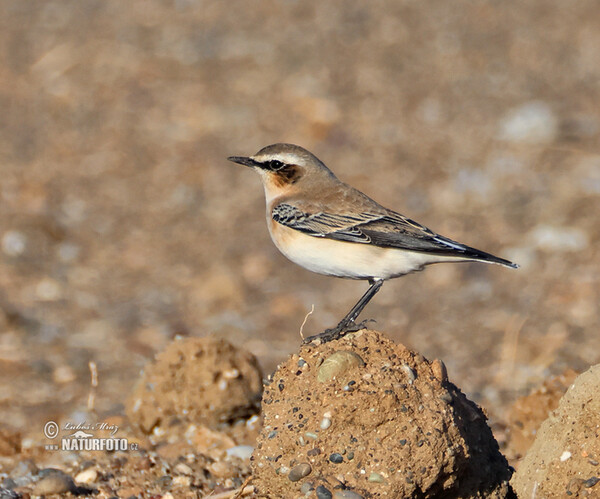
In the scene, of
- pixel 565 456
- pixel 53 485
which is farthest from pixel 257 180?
pixel 565 456

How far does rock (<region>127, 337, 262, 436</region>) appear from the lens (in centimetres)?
792

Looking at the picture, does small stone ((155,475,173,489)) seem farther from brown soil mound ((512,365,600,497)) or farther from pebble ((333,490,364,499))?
brown soil mound ((512,365,600,497))

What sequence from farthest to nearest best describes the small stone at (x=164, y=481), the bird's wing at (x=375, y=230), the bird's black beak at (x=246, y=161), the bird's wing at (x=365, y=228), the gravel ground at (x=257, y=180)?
the gravel ground at (x=257, y=180)
the bird's black beak at (x=246, y=161)
the bird's wing at (x=365, y=228)
the bird's wing at (x=375, y=230)
the small stone at (x=164, y=481)

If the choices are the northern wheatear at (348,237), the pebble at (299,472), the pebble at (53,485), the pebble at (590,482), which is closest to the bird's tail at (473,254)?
the northern wheatear at (348,237)

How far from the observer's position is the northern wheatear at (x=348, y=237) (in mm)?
7145

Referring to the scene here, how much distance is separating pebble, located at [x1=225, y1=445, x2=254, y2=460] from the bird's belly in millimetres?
1513

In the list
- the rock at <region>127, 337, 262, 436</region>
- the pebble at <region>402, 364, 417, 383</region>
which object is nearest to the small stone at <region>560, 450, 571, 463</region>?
the pebble at <region>402, 364, 417, 383</region>

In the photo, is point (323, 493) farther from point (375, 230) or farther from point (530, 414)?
point (530, 414)

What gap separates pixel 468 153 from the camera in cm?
1475

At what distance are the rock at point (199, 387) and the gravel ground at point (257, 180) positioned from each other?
103 cm

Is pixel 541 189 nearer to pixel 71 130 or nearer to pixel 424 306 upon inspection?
pixel 424 306

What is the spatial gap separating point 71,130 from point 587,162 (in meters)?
8.33

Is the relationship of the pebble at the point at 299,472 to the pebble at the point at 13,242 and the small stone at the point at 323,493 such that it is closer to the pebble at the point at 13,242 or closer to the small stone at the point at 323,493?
the small stone at the point at 323,493

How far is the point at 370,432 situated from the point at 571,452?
1.22m
